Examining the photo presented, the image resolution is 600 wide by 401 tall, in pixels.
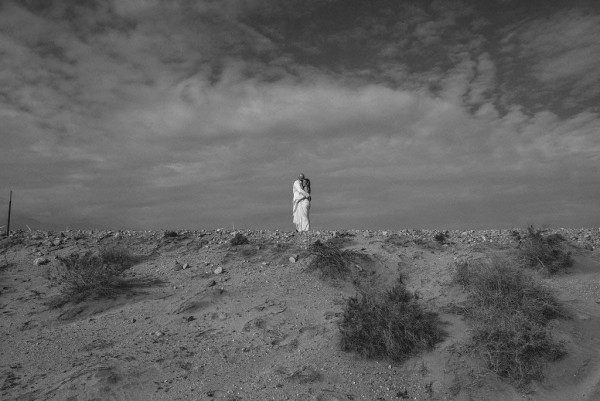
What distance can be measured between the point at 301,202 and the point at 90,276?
8.10 m

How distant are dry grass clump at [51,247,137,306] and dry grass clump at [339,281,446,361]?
16.0 feet

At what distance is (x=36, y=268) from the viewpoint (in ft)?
33.2

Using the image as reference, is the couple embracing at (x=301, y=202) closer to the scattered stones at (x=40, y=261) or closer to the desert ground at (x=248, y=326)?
the desert ground at (x=248, y=326)

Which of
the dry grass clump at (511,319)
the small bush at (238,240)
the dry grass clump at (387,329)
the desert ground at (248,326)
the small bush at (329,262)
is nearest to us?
the desert ground at (248,326)

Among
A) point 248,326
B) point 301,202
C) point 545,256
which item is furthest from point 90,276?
point 545,256

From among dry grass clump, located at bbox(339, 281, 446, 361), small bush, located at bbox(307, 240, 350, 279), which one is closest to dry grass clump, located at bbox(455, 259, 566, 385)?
dry grass clump, located at bbox(339, 281, 446, 361)

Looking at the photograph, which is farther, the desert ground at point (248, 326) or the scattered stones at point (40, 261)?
the scattered stones at point (40, 261)

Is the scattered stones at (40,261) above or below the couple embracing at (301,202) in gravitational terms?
below

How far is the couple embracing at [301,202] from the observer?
50.4 feet

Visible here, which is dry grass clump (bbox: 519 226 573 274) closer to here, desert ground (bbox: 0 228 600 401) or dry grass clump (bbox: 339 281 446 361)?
desert ground (bbox: 0 228 600 401)

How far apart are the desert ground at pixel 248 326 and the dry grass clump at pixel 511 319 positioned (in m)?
0.19

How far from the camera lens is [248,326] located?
7562 mm

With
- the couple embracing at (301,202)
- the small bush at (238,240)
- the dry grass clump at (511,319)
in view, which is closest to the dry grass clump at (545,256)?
the dry grass clump at (511,319)

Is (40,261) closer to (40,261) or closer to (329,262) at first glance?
(40,261)
